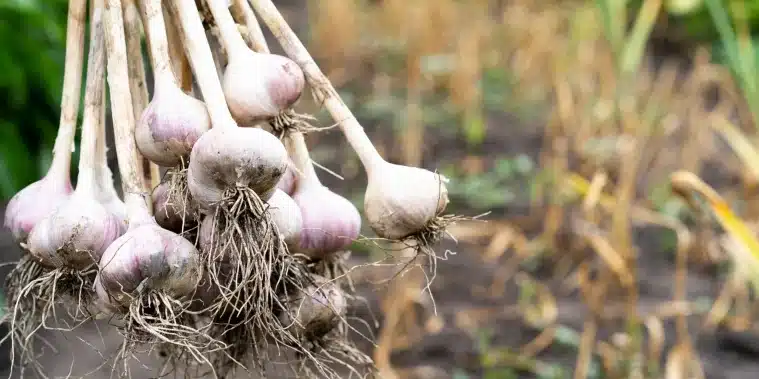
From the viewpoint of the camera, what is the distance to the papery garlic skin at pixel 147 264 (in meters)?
0.70

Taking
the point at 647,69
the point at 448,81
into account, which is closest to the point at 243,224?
the point at 448,81

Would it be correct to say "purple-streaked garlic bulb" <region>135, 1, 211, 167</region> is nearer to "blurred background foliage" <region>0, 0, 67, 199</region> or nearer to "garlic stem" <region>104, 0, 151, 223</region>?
"garlic stem" <region>104, 0, 151, 223</region>

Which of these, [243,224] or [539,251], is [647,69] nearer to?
[539,251]

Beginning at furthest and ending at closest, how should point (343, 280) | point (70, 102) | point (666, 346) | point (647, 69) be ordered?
point (647, 69), point (666, 346), point (343, 280), point (70, 102)

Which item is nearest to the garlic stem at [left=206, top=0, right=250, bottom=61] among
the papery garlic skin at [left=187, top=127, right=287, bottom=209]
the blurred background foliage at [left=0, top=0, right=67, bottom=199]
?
the papery garlic skin at [left=187, top=127, right=287, bottom=209]

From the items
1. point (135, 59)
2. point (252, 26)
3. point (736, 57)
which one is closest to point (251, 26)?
point (252, 26)

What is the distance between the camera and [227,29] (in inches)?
30.7

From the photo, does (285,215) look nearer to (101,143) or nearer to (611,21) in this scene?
(101,143)

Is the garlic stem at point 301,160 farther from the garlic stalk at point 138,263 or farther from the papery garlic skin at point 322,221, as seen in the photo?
the garlic stalk at point 138,263

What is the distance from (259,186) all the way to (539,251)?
2014 millimetres

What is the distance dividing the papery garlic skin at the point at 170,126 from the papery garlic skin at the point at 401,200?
17 centimetres

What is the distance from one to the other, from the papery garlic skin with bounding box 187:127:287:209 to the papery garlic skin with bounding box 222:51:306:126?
0.05 metres

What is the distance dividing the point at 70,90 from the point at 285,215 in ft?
0.81

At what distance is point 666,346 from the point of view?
2141 mm
